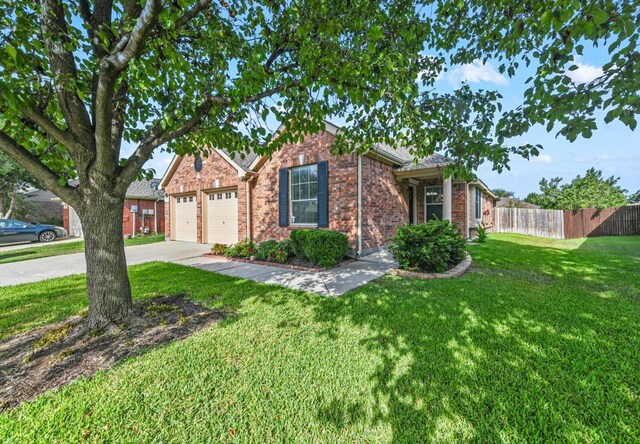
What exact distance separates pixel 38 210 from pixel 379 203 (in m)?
27.9

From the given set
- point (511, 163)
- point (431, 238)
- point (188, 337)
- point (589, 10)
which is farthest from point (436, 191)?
point (188, 337)

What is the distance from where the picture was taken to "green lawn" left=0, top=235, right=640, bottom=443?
1.92 m

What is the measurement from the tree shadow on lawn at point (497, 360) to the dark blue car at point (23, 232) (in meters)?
19.1

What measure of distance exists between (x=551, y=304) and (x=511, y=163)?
8.60ft

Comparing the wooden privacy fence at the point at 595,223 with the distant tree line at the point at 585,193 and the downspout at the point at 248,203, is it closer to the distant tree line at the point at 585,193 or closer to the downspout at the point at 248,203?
the distant tree line at the point at 585,193

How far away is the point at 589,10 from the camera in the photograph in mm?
Result: 2033

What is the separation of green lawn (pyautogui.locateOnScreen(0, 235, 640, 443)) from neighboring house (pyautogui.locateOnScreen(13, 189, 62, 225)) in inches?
939

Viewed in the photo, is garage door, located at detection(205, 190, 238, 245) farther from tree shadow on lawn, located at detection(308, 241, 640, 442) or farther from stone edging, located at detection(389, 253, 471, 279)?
tree shadow on lawn, located at detection(308, 241, 640, 442)

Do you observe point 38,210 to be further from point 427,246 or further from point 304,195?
point 427,246

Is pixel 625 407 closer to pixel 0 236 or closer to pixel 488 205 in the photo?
pixel 488 205

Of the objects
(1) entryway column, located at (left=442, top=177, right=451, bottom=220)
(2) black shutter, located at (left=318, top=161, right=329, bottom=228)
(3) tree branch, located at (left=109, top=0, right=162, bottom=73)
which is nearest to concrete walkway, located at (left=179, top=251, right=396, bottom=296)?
(2) black shutter, located at (left=318, top=161, right=329, bottom=228)

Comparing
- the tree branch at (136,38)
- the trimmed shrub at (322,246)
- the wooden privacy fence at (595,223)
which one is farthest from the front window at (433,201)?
the tree branch at (136,38)

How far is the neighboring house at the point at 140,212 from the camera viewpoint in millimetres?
16938

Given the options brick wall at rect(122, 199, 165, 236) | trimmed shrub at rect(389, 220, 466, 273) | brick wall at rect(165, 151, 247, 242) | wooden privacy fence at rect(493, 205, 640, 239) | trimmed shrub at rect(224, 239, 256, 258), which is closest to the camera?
trimmed shrub at rect(389, 220, 466, 273)
